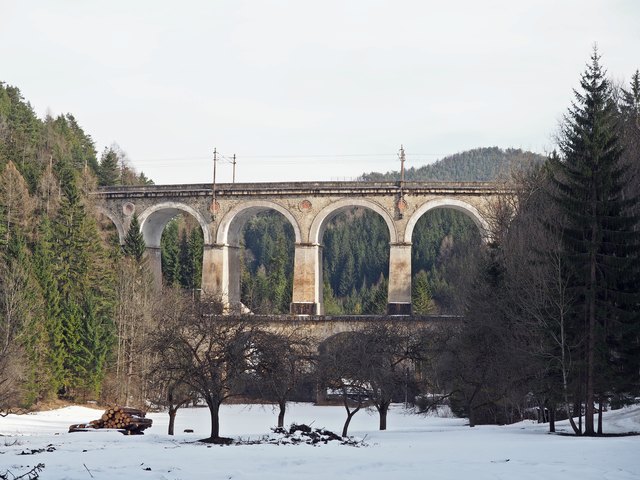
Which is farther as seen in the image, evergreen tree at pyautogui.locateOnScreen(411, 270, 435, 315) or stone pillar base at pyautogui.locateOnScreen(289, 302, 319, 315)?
evergreen tree at pyautogui.locateOnScreen(411, 270, 435, 315)

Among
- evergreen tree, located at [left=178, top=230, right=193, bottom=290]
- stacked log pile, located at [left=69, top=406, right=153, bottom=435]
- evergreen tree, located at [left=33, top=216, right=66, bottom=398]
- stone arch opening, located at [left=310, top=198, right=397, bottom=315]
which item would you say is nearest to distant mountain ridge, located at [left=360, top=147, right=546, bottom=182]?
stone arch opening, located at [left=310, top=198, right=397, bottom=315]

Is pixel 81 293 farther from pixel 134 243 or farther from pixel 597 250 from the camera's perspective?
pixel 597 250

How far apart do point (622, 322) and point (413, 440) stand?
7.13 metres

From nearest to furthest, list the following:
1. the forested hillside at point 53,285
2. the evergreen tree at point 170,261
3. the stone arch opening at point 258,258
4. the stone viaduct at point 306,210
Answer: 1. the forested hillside at point 53,285
2. the stone viaduct at point 306,210
3. the stone arch opening at point 258,258
4. the evergreen tree at point 170,261

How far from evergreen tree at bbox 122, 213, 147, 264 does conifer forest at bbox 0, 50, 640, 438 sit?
0.08 meters

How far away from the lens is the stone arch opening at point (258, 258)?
2053 inches

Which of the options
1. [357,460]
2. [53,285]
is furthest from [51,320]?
[357,460]

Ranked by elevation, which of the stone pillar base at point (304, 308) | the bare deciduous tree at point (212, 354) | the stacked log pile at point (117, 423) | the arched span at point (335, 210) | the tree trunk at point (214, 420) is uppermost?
the arched span at point (335, 210)

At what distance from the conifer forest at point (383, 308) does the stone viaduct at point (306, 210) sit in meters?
2.08

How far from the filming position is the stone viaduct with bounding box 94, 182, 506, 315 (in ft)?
163

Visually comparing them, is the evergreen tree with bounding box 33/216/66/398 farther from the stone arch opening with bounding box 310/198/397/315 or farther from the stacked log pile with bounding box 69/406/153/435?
the stone arch opening with bounding box 310/198/397/315

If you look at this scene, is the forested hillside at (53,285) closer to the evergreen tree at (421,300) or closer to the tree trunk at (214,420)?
the tree trunk at (214,420)

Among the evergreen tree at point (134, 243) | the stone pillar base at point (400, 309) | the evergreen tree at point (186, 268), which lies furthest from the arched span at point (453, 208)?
the evergreen tree at point (186, 268)

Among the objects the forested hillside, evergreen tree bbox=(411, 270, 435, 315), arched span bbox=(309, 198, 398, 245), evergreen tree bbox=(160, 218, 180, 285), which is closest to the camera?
the forested hillside
